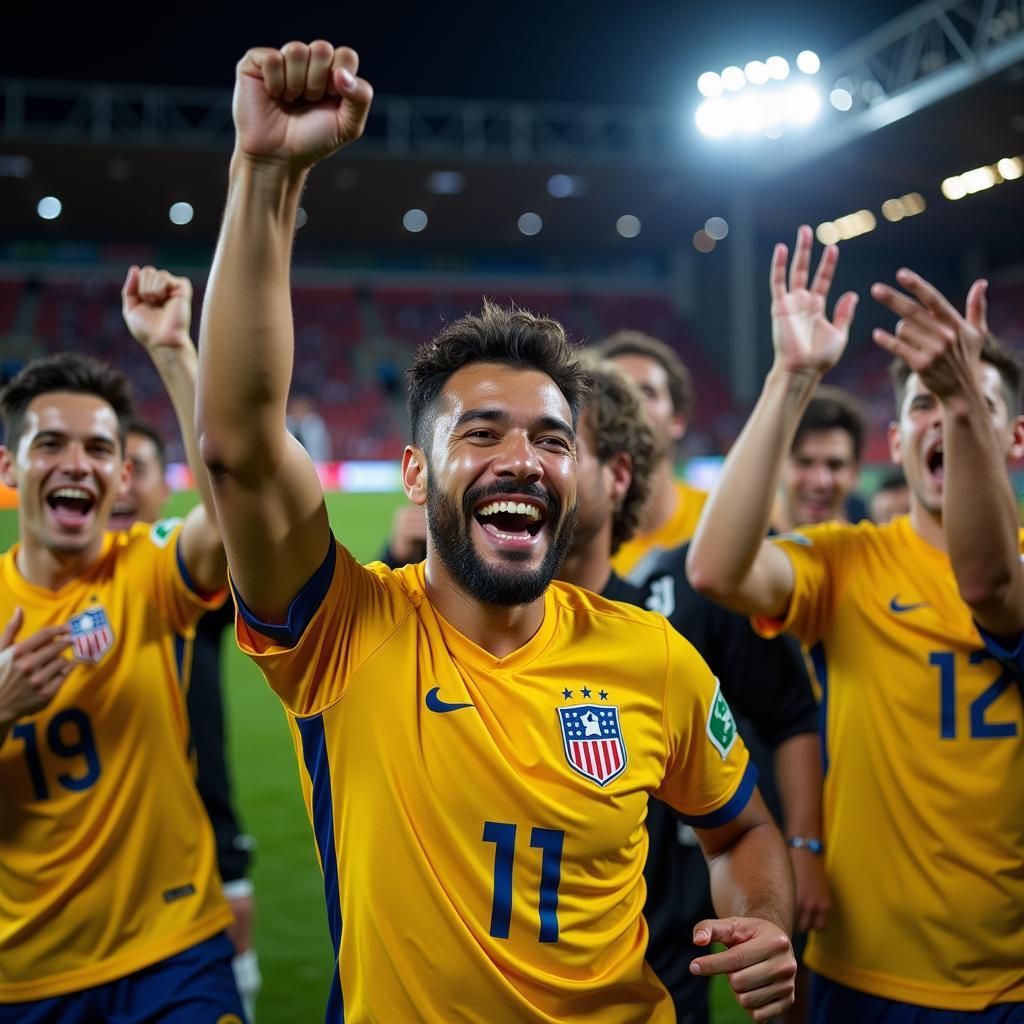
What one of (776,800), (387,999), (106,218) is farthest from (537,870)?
(106,218)

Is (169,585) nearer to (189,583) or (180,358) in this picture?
(189,583)

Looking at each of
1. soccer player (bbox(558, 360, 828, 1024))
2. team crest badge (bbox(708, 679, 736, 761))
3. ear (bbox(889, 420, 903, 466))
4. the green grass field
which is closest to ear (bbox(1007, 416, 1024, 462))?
ear (bbox(889, 420, 903, 466))

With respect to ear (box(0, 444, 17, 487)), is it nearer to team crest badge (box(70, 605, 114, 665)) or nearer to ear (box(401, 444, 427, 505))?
team crest badge (box(70, 605, 114, 665))

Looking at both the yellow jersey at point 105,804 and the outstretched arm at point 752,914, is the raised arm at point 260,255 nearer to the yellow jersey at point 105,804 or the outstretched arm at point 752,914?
the outstretched arm at point 752,914

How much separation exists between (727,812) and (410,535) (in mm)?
1876

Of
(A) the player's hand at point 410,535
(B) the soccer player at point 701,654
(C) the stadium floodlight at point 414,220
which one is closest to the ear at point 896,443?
(B) the soccer player at point 701,654

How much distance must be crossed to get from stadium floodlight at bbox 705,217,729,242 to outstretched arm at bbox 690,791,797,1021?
23.9 metres

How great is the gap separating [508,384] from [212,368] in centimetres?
59

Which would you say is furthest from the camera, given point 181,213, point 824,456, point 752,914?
point 181,213

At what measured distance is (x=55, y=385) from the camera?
2922 mm

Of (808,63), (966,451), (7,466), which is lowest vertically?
(966,451)

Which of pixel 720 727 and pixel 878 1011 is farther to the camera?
pixel 878 1011

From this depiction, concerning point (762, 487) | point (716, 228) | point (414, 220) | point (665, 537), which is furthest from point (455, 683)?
point (716, 228)

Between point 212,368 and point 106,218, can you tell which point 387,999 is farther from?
point 106,218
